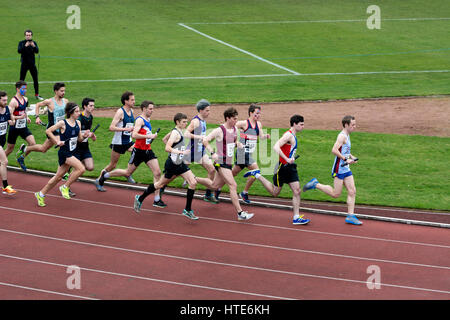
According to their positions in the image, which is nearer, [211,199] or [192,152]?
[192,152]

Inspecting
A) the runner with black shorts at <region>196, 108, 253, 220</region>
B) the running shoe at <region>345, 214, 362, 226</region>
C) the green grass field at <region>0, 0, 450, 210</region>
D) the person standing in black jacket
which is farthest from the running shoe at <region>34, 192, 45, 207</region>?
the person standing in black jacket

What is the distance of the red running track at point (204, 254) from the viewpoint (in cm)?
951

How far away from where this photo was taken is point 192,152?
13.0 metres

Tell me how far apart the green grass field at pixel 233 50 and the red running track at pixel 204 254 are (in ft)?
33.0

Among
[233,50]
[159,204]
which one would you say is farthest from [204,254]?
[233,50]

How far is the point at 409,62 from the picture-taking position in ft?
97.5

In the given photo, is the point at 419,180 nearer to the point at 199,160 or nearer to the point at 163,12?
the point at 199,160

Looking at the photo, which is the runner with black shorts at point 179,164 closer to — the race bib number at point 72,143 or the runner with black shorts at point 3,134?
the race bib number at point 72,143

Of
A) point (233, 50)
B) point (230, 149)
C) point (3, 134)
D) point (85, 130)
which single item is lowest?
point (230, 149)

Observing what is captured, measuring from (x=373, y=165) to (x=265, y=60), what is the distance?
14773mm

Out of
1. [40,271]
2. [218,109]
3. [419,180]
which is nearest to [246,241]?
[40,271]

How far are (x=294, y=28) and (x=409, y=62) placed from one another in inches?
341

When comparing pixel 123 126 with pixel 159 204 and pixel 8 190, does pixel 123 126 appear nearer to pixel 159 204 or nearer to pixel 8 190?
pixel 159 204

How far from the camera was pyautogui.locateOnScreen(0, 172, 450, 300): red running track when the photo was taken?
951 centimetres
